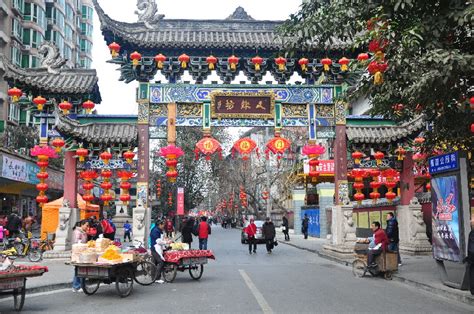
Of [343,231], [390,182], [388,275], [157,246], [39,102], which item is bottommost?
[388,275]

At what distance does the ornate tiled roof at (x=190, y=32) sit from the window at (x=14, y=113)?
83.7 feet

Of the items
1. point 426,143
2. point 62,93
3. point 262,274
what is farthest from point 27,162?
point 426,143

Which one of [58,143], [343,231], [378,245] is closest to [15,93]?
[58,143]

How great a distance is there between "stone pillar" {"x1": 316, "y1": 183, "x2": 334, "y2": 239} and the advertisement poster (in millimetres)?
24327

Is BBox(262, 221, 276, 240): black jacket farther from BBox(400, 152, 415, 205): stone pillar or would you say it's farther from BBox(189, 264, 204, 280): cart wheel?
BBox(189, 264, 204, 280): cart wheel

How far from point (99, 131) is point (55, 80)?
2.68m

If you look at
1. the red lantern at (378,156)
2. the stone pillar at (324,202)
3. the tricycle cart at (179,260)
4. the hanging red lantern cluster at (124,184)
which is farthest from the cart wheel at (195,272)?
the stone pillar at (324,202)

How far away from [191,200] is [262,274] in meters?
34.2

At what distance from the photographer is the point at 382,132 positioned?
1986cm

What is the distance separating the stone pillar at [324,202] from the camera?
35938 millimetres

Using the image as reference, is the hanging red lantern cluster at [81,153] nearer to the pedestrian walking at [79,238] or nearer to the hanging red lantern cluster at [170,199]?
the pedestrian walking at [79,238]

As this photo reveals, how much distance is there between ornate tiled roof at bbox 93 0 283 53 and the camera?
731 inches

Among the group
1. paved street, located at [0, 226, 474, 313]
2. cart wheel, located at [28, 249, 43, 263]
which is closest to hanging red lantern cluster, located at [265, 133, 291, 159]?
paved street, located at [0, 226, 474, 313]

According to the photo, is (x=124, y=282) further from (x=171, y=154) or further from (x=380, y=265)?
(x=171, y=154)
